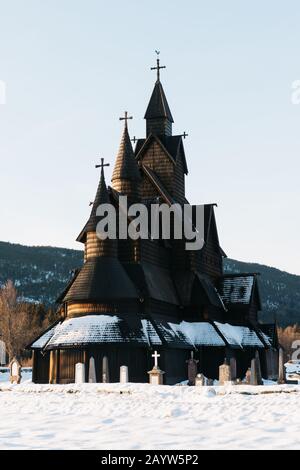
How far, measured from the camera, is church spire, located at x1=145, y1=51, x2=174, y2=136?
5153 cm

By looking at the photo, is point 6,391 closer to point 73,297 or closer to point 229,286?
point 73,297

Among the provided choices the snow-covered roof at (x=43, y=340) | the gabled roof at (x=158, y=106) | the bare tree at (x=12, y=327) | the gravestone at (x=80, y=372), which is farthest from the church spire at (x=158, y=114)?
the bare tree at (x=12, y=327)

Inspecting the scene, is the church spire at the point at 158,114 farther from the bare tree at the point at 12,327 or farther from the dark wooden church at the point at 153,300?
the bare tree at the point at 12,327

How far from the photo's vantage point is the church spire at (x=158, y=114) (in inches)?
2029

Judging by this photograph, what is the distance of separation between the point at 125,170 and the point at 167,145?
7.32m

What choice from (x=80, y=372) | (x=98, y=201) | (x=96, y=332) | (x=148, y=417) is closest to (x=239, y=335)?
(x=96, y=332)

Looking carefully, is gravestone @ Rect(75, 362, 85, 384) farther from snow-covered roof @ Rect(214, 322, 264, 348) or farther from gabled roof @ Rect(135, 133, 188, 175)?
gabled roof @ Rect(135, 133, 188, 175)

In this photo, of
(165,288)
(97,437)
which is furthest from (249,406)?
(165,288)

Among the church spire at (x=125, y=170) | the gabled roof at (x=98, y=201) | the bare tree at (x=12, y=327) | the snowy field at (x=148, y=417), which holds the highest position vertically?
the church spire at (x=125, y=170)

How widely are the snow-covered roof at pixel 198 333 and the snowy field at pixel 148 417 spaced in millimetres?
16608

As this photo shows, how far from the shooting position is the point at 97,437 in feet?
49.2

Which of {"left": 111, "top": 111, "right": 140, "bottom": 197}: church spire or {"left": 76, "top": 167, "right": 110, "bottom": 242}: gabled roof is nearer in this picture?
{"left": 76, "top": 167, "right": 110, "bottom": 242}: gabled roof

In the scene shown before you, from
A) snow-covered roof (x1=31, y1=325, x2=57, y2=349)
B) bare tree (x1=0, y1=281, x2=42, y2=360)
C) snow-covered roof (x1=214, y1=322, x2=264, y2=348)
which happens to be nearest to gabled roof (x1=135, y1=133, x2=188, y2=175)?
snow-covered roof (x1=214, y1=322, x2=264, y2=348)

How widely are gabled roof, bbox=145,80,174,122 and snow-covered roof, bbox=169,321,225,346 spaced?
52.8 ft
